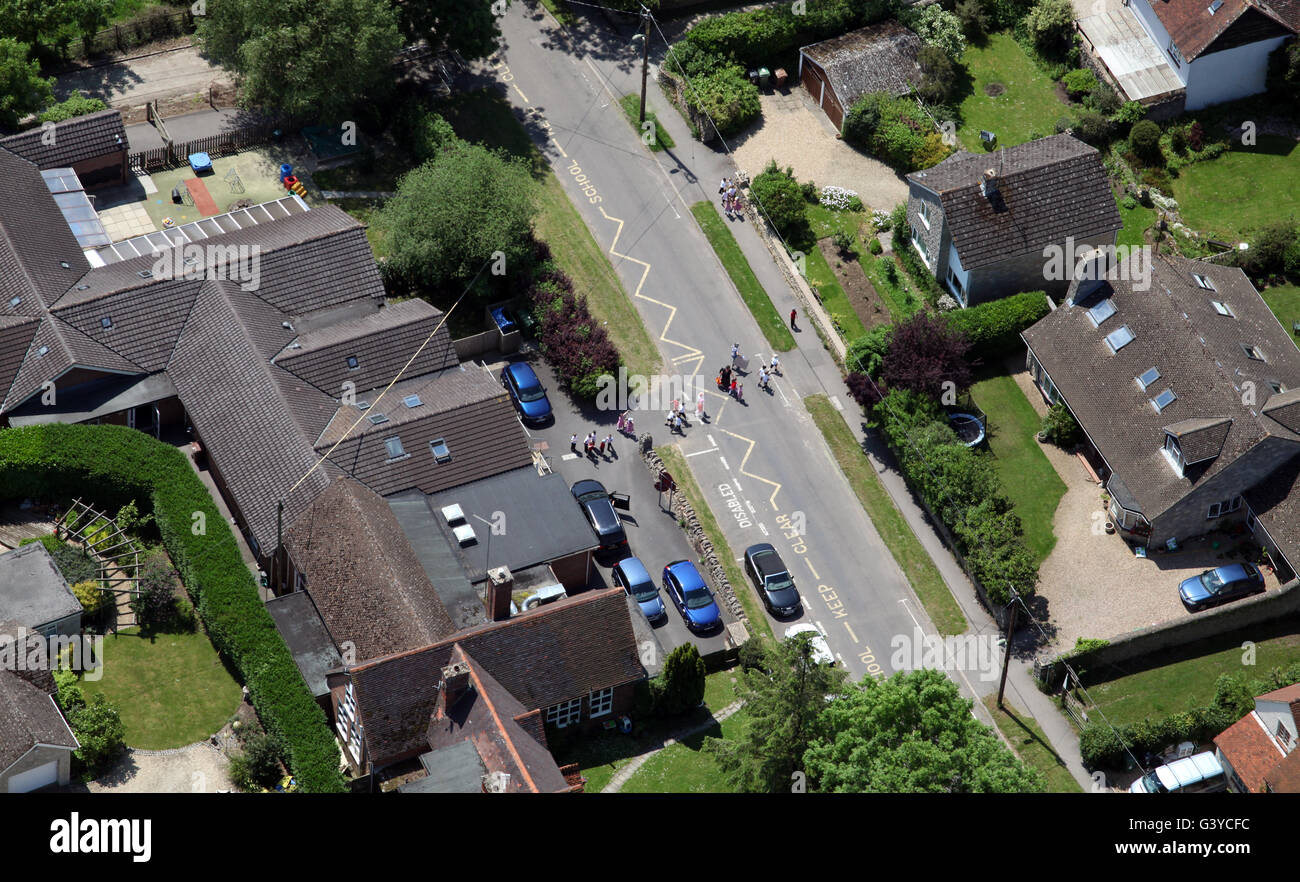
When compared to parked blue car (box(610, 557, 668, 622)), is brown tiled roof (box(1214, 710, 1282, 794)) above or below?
below

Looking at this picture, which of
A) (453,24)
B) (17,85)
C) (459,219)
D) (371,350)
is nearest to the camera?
(371,350)

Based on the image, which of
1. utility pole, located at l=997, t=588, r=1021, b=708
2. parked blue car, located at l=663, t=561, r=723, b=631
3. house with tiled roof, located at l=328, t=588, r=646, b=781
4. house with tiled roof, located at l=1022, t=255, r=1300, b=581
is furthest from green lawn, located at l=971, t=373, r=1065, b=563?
house with tiled roof, located at l=328, t=588, r=646, b=781

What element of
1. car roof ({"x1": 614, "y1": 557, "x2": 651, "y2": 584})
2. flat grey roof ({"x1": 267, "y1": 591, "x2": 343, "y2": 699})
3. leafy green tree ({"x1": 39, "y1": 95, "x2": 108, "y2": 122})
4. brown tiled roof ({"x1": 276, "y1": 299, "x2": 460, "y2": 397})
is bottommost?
car roof ({"x1": 614, "y1": 557, "x2": 651, "y2": 584})

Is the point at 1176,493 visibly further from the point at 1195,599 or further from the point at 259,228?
the point at 259,228

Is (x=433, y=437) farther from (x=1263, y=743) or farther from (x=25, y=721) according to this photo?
(x=1263, y=743)

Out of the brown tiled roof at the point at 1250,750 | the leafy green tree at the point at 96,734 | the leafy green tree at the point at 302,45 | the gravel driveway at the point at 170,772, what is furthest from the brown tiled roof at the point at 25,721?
the brown tiled roof at the point at 1250,750

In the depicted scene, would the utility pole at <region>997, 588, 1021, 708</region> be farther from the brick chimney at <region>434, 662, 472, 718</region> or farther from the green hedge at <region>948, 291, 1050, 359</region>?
the brick chimney at <region>434, 662, 472, 718</region>

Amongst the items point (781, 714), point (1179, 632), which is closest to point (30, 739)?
point (781, 714)
